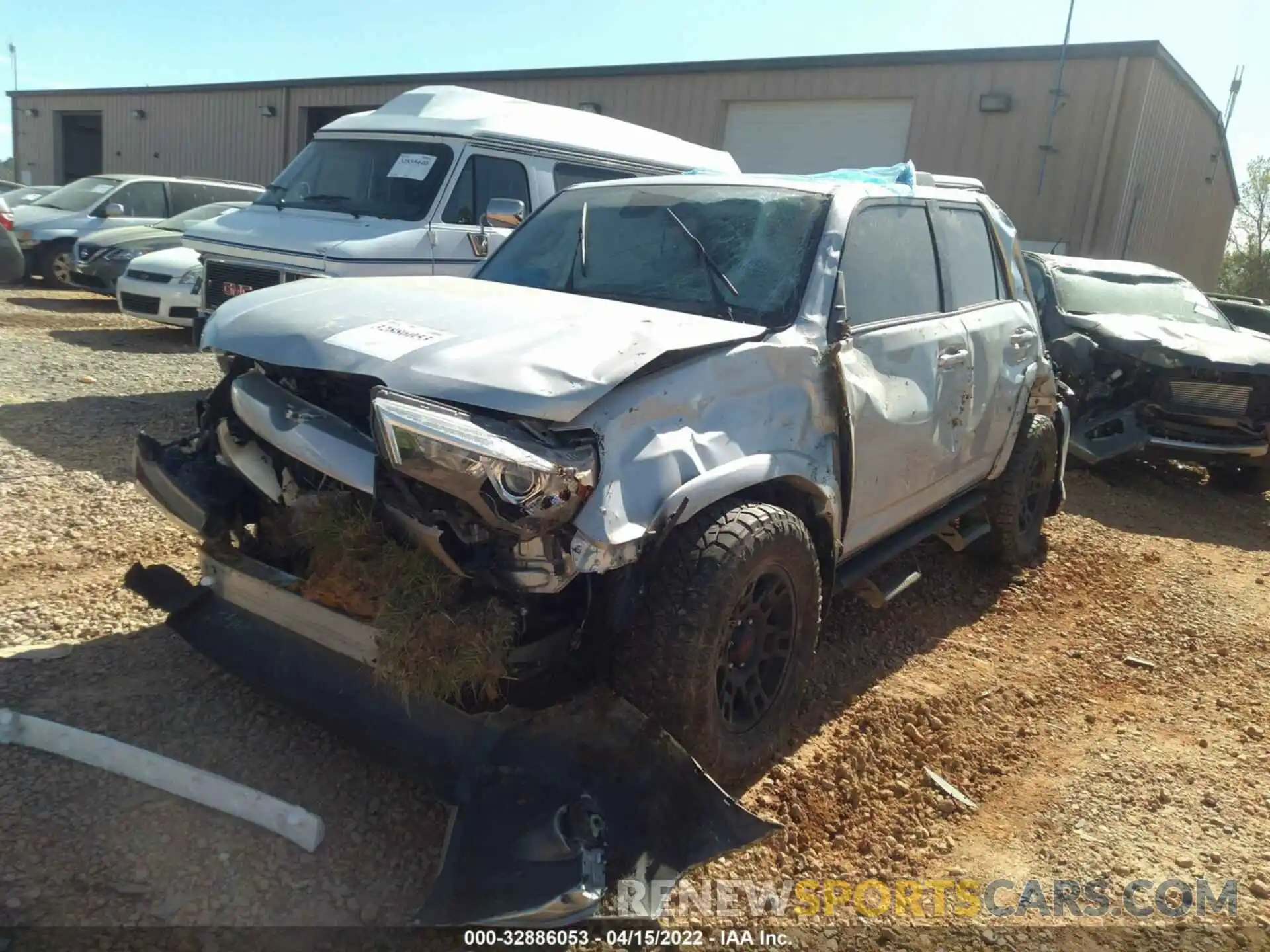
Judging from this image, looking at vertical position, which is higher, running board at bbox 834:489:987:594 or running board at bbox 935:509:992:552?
running board at bbox 834:489:987:594

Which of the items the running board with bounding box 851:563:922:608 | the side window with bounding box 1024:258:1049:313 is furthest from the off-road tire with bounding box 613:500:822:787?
the side window with bounding box 1024:258:1049:313

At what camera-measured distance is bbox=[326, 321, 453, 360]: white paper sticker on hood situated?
2627 mm

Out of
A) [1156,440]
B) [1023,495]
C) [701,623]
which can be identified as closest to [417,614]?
[701,623]

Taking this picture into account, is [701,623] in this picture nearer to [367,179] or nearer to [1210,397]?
[367,179]

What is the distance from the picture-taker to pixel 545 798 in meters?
2.39

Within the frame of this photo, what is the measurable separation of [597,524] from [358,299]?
125 cm

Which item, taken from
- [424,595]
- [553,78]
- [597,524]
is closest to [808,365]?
[597,524]

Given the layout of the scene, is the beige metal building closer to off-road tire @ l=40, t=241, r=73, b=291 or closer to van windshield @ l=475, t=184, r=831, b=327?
off-road tire @ l=40, t=241, r=73, b=291

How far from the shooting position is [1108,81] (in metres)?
13.5

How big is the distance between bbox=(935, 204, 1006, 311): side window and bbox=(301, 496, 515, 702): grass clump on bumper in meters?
2.76

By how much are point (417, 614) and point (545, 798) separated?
56 centimetres

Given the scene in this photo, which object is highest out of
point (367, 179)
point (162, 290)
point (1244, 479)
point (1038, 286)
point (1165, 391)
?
point (367, 179)

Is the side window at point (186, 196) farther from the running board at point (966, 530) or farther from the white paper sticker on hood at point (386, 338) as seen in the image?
the white paper sticker on hood at point (386, 338)

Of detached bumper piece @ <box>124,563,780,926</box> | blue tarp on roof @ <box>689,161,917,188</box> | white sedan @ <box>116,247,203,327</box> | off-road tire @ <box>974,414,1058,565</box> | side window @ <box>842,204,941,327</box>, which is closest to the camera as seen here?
detached bumper piece @ <box>124,563,780,926</box>
